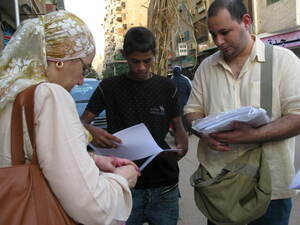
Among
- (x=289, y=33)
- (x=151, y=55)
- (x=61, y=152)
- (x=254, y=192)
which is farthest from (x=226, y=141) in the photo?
(x=289, y=33)

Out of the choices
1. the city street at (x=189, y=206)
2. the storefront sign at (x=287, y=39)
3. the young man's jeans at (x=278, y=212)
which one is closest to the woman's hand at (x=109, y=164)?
the young man's jeans at (x=278, y=212)

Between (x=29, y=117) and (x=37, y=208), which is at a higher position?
(x=29, y=117)

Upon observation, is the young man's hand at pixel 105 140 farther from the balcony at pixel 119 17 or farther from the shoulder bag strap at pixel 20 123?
the balcony at pixel 119 17

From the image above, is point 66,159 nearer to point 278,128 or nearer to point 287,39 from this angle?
point 278,128

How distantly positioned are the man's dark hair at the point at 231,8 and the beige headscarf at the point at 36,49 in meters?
0.95

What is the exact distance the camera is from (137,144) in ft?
6.44

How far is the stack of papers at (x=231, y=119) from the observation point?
169 cm

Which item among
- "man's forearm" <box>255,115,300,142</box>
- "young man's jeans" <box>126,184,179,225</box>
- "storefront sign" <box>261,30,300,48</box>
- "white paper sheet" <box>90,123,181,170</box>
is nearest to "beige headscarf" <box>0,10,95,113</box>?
"white paper sheet" <box>90,123,181,170</box>

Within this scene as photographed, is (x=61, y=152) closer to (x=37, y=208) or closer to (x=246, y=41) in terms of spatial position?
(x=37, y=208)

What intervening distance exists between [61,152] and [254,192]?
3.75 feet

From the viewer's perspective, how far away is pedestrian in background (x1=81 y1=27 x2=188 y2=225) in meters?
2.37

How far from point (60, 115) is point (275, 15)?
18505mm

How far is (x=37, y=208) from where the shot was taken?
3.66 ft

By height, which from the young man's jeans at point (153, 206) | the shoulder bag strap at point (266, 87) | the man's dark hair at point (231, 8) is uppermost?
the man's dark hair at point (231, 8)
